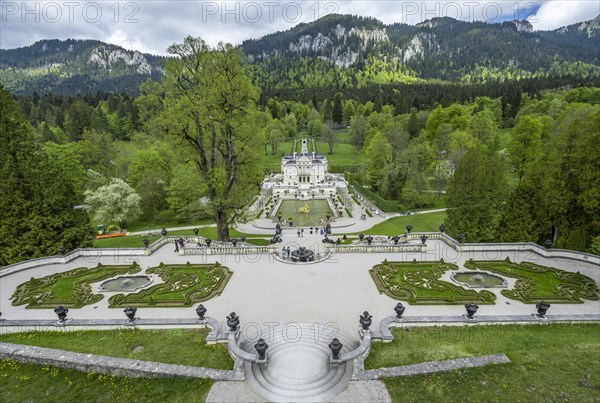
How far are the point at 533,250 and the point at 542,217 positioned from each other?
5265 mm

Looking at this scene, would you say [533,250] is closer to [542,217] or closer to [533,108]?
[542,217]

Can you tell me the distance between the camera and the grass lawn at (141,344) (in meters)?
13.4

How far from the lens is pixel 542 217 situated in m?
28.3

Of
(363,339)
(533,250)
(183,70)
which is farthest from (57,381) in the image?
(533,250)

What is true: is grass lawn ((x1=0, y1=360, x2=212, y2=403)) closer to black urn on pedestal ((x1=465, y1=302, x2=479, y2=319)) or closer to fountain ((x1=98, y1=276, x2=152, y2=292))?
fountain ((x1=98, y1=276, x2=152, y2=292))

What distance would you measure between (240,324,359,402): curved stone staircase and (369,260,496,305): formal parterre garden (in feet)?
19.0

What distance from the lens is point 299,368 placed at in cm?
1302

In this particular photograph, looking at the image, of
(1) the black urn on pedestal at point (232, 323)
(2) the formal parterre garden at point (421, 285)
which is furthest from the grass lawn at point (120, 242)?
(2) the formal parterre garden at point (421, 285)

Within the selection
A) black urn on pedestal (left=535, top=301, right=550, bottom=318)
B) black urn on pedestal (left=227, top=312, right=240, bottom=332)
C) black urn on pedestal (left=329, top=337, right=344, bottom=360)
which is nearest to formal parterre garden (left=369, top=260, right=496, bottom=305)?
black urn on pedestal (left=535, top=301, right=550, bottom=318)

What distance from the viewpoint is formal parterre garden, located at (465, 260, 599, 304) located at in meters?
18.2

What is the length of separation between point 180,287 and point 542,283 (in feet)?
79.0

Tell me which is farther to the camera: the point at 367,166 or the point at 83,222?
the point at 367,166

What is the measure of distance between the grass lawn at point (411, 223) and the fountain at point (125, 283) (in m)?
A: 27.7

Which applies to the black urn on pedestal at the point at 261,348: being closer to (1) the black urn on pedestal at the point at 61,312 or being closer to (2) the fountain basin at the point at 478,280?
(1) the black urn on pedestal at the point at 61,312
